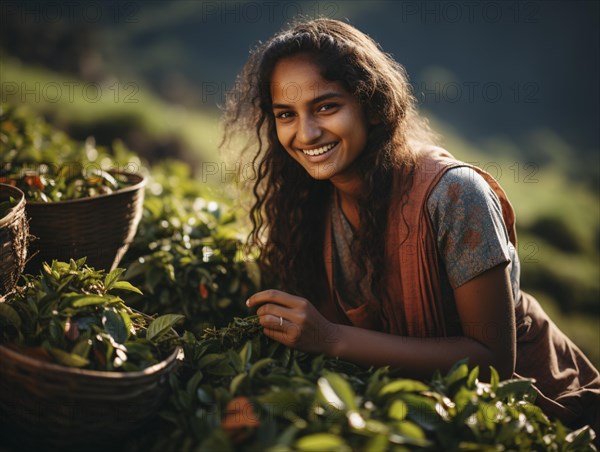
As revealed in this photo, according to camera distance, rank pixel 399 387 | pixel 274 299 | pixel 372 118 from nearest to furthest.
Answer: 1. pixel 399 387
2. pixel 274 299
3. pixel 372 118

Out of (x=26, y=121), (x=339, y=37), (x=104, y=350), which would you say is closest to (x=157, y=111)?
(x=26, y=121)

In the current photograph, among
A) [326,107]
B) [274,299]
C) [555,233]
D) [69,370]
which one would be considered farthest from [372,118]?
[555,233]

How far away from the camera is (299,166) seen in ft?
8.56

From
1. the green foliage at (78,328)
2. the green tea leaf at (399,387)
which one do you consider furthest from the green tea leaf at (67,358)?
the green tea leaf at (399,387)

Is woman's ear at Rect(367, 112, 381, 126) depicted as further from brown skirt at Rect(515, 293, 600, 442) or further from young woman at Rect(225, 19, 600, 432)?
brown skirt at Rect(515, 293, 600, 442)

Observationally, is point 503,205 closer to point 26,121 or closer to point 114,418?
point 114,418

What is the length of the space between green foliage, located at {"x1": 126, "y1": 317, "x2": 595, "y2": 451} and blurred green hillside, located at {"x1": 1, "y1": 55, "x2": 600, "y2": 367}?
3.28 metres

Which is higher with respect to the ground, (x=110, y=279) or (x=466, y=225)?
(x=466, y=225)

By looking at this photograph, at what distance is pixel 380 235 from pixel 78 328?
4.03 feet

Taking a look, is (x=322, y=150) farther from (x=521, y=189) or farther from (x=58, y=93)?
(x=58, y=93)

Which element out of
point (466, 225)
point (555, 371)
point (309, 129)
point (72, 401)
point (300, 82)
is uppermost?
point (300, 82)

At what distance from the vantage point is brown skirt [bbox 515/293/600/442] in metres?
2.07

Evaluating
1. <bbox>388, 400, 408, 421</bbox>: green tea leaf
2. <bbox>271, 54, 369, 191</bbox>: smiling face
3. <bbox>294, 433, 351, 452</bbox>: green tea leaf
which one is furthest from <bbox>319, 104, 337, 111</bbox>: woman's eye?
<bbox>294, 433, 351, 452</bbox>: green tea leaf

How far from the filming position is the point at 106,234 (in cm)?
237
